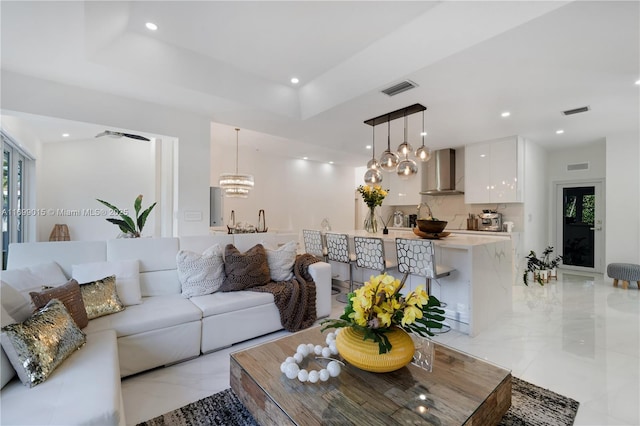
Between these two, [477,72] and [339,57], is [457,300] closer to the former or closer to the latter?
[477,72]

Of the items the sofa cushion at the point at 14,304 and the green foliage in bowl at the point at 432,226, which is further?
the green foliage in bowl at the point at 432,226

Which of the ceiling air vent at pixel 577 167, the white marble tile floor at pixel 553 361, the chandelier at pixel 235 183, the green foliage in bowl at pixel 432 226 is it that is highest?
the ceiling air vent at pixel 577 167

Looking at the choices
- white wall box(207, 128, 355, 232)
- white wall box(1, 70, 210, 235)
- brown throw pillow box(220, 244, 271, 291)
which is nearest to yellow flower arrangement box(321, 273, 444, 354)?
brown throw pillow box(220, 244, 271, 291)

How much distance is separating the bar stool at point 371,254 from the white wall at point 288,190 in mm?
3512

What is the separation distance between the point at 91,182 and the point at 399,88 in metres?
5.63

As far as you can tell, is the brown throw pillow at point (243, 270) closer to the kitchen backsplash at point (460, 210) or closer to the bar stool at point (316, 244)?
the bar stool at point (316, 244)

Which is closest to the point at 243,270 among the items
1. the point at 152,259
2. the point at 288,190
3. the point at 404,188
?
the point at 152,259

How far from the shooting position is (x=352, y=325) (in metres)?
1.55

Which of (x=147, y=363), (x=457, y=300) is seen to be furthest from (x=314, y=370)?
(x=457, y=300)

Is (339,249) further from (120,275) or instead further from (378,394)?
(378,394)

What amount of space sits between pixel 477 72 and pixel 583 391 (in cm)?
274

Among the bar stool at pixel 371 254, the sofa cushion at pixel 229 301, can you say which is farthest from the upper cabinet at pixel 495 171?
the sofa cushion at pixel 229 301

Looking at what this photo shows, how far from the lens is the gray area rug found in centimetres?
172

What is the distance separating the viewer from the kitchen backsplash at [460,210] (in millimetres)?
5484
